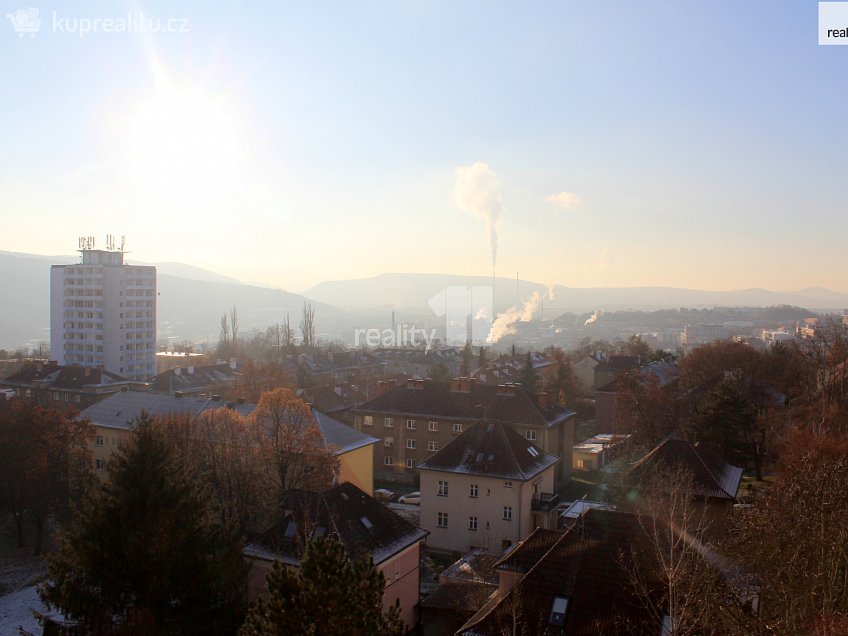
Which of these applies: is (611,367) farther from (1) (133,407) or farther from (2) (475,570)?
Result: (2) (475,570)

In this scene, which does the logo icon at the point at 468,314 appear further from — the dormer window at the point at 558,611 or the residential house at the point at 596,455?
the dormer window at the point at 558,611

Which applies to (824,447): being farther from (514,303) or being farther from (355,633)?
(514,303)

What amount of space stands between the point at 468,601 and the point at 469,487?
7.12 metres

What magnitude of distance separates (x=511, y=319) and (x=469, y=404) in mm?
89235

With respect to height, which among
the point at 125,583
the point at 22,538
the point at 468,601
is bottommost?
the point at 22,538

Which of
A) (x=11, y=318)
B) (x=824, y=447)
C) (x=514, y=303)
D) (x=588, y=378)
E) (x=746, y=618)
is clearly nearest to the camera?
(x=746, y=618)

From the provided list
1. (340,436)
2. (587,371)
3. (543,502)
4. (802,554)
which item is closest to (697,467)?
(543,502)

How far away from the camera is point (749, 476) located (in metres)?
28.8

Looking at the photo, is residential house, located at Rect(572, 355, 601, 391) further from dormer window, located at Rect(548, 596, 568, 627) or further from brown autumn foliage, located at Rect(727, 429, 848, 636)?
dormer window, located at Rect(548, 596, 568, 627)

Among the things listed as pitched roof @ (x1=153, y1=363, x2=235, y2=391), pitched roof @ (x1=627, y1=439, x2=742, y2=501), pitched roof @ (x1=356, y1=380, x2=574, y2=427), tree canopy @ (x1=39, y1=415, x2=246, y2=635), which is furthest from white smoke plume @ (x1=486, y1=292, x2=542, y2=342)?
tree canopy @ (x1=39, y1=415, x2=246, y2=635)

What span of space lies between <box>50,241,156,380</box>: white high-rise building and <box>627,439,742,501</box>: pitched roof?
5307cm

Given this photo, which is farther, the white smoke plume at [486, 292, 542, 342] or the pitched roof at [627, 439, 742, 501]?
the white smoke plume at [486, 292, 542, 342]

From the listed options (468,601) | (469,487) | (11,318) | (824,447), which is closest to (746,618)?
(468,601)

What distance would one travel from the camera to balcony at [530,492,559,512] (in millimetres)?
21703
